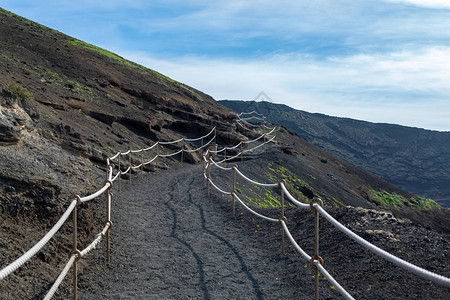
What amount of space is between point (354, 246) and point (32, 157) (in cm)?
700

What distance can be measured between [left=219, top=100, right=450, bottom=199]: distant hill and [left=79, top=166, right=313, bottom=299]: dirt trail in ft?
216

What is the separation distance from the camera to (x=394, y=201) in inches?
1203

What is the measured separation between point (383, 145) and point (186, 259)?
84.1 m

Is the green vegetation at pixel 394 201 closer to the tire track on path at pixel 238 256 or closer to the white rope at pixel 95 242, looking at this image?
the tire track on path at pixel 238 256

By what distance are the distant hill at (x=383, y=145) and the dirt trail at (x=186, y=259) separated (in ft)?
216

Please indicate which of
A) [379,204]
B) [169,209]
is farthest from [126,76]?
[169,209]

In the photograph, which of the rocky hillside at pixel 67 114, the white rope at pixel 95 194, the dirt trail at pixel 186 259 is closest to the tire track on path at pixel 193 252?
the dirt trail at pixel 186 259

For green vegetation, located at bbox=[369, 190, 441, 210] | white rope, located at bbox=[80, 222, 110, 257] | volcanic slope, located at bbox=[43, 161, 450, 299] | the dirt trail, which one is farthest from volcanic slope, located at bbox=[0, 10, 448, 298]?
green vegetation, located at bbox=[369, 190, 441, 210]

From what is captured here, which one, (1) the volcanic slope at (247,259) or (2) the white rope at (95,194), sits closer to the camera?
(2) the white rope at (95,194)

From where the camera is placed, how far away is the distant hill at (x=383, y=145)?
71500 millimetres

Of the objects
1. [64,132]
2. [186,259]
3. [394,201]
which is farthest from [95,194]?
[394,201]

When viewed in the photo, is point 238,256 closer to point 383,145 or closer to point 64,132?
point 64,132

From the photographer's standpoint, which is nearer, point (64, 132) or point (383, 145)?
point (64, 132)

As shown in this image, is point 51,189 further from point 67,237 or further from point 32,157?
point 32,157
